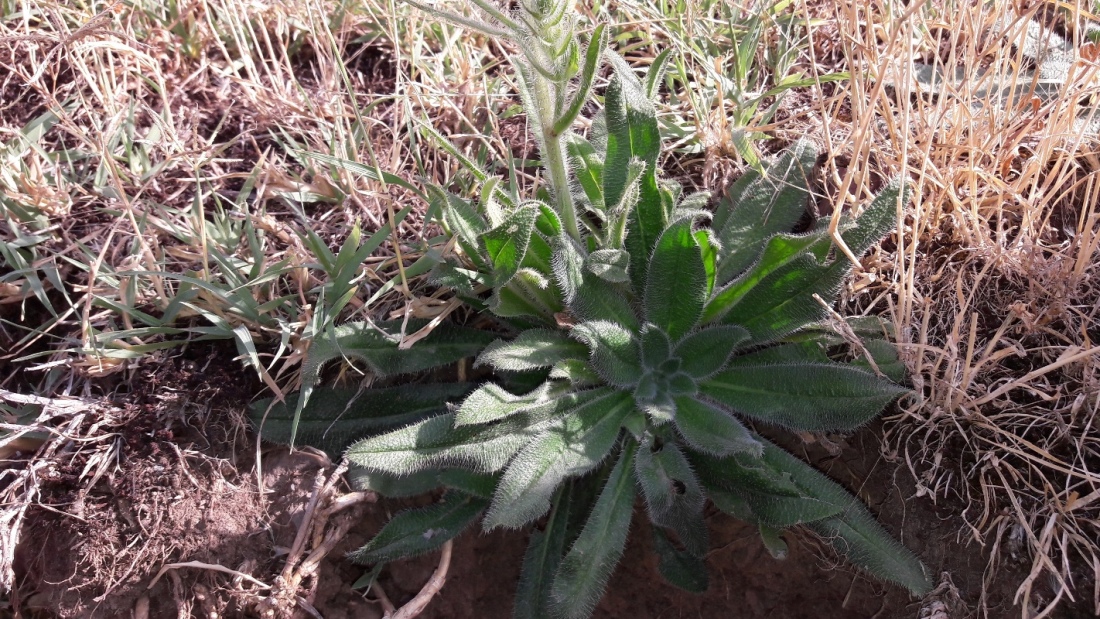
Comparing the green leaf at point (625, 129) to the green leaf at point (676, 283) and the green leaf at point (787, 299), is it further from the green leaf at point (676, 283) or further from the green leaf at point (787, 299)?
the green leaf at point (787, 299)

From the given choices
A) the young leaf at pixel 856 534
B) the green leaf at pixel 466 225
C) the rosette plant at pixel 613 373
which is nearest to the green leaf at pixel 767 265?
the rosette plant at pixel 613 373

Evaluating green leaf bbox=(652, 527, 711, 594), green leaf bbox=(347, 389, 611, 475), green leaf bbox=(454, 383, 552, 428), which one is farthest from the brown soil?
green leaf bbox=(454, 383, 552, 428)

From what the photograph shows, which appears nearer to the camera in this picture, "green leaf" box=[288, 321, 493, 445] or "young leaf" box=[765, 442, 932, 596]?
"young leaf" box=[765, 442, 932, 596]

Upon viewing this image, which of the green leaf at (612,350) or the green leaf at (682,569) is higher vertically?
the green leaf at (612,350)

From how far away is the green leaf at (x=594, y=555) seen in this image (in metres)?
1.78

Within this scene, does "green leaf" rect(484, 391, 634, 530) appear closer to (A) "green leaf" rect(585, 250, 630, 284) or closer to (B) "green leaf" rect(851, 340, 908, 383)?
(A) "green leaf" rect(585, 250, 630, 284)

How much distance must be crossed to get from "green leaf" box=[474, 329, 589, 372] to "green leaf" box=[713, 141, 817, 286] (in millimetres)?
448

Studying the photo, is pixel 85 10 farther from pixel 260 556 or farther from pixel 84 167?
pixel 260 556

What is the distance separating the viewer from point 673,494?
1852 mm

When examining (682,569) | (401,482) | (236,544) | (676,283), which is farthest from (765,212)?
(236,544)

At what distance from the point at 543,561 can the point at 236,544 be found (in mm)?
779

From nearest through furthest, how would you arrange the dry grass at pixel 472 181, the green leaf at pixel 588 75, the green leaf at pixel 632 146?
the green leaf at pixel 588 75, the dry grass at pixel 472 181, the green leaf at pixel 632 146

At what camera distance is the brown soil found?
2051mm

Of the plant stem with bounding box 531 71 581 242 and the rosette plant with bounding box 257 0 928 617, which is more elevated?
the plant stem with bounding box 531 71 581 242
